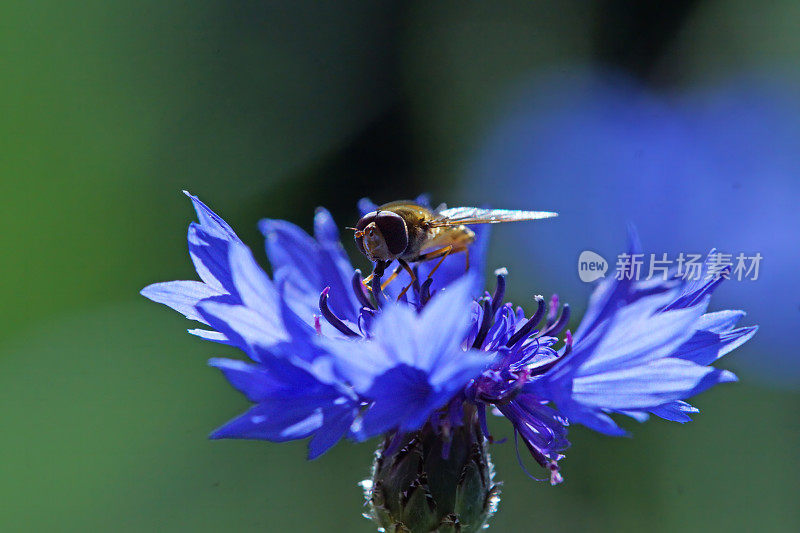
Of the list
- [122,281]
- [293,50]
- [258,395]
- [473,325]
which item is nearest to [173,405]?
[122,281]

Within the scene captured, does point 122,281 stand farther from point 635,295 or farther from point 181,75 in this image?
point 635,295

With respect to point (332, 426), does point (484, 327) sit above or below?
above

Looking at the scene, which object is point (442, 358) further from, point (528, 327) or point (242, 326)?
point (528, 327)

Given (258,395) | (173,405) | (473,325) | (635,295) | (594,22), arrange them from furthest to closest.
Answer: (594,22) → (173,405) → (473,325) → (635,295) → (258,395)

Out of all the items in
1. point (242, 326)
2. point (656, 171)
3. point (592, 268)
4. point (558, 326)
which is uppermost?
point (656, 171)

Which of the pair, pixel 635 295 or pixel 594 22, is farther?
pixel 594 22

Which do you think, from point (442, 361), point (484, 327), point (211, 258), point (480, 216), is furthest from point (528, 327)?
point (211, 258)

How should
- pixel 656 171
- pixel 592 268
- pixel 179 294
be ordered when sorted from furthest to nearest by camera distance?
pixel 656 171 → pixel 592 268 → pixel 179 294

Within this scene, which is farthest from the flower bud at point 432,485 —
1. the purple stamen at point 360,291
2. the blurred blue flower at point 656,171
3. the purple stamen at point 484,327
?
the blurred blue flower at point 656,171

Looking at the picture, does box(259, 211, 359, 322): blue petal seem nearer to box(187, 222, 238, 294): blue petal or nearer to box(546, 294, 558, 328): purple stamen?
box(187, 222, 238, 294): blue petal
